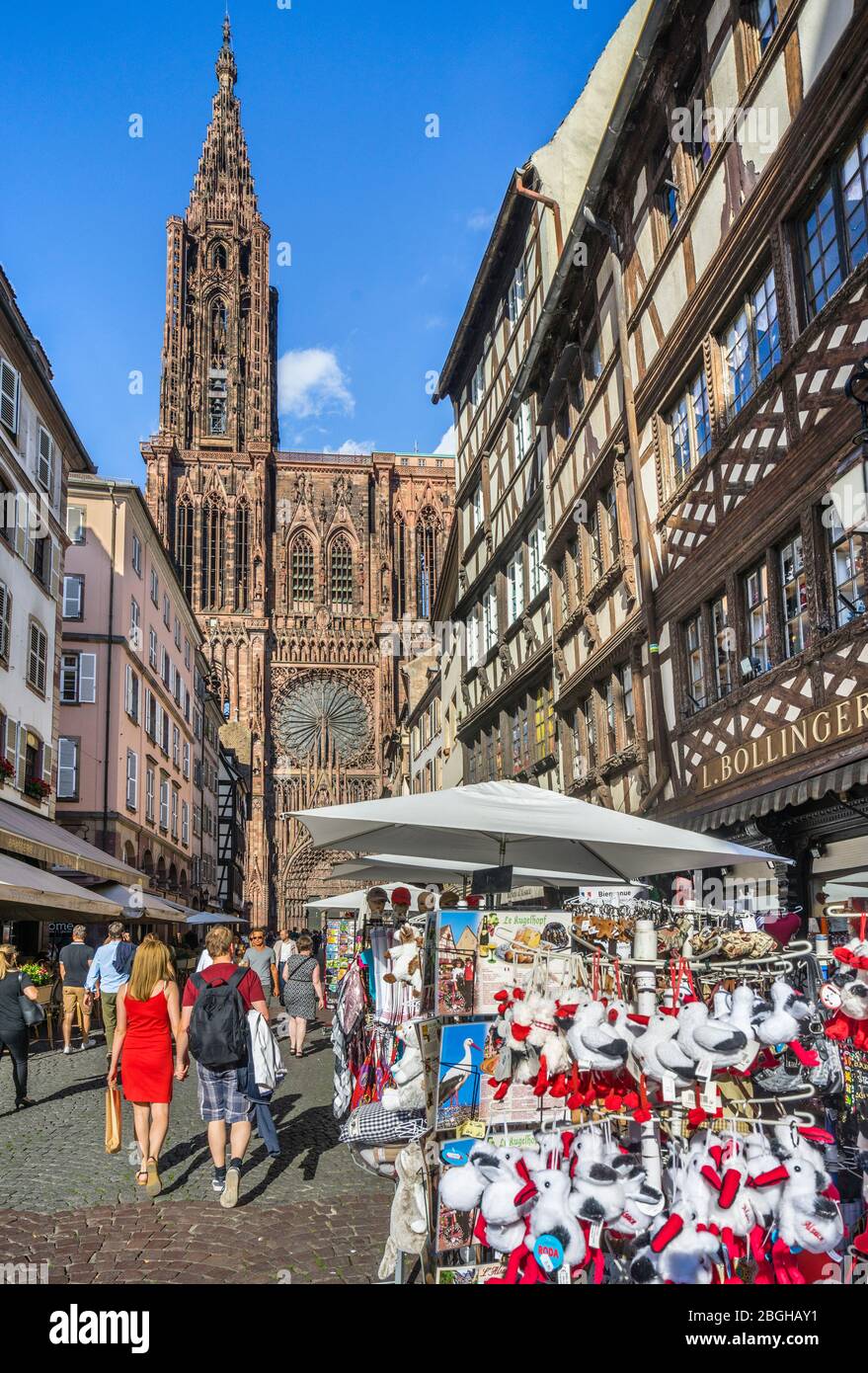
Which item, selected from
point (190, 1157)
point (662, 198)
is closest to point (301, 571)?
point (662, 198)

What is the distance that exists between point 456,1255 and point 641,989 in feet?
3.83

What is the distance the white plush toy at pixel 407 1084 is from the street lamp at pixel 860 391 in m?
4.92

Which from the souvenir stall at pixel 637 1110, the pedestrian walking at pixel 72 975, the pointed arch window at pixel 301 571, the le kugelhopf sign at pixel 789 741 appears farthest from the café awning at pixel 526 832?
the pointed arch window at pixel 301 571

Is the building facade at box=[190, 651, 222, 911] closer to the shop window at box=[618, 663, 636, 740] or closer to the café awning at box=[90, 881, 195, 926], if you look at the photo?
the café awning at box=[90, 881, 195, 926]

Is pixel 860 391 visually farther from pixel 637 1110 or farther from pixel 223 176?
pixel 223 176

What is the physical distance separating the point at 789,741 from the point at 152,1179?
574 centimetres

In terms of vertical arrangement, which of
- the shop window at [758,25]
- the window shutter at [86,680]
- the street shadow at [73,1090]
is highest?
the shop window at [758,25]

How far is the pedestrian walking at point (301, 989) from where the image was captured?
13188 mm

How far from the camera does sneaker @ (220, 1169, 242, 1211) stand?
6402 mm

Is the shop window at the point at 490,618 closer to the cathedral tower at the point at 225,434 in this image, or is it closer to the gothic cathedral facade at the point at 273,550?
the gothic cathedral facade at the point at 273,550

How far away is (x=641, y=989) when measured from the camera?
14.1 ft

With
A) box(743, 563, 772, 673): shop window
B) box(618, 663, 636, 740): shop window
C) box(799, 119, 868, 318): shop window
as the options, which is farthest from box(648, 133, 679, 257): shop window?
box(618, 663, 636, 740): shop window
